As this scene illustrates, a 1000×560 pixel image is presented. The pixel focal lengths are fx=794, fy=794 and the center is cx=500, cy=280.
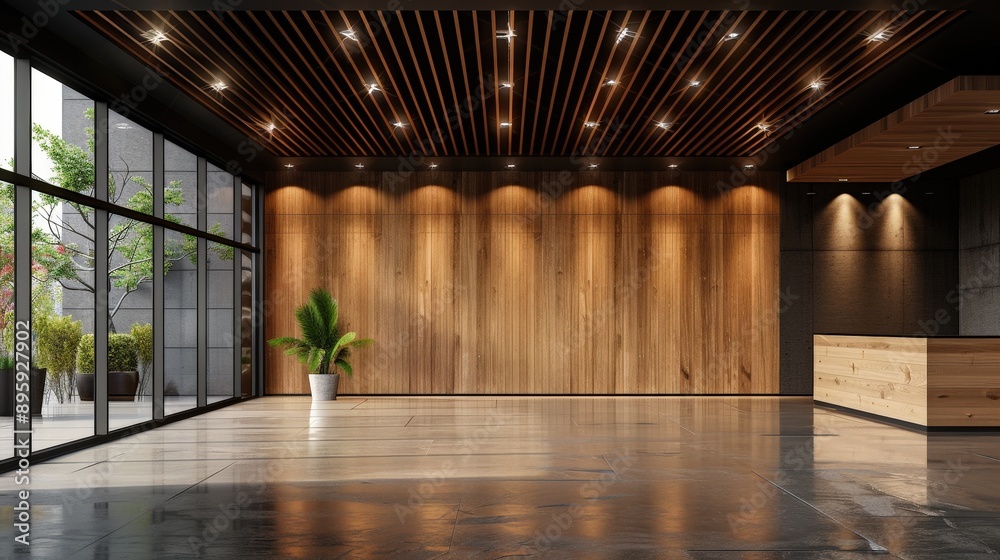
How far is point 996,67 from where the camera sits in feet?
26.7

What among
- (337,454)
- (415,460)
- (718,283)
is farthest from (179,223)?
(718,283)

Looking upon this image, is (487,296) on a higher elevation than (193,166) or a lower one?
lower

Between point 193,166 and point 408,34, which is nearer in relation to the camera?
point 408,34

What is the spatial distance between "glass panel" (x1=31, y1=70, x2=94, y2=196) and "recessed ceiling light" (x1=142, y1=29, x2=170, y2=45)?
987mm

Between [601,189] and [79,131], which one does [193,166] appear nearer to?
[79,131]

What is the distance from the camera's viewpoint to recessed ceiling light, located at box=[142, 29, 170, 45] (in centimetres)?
713

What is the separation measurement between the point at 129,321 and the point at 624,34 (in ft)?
20.3

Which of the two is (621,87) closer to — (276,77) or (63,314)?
(276,77)

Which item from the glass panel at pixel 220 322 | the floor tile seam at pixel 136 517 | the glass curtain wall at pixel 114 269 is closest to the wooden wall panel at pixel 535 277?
the glass panel at pixel 220 322

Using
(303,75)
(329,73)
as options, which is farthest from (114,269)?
(329,73)

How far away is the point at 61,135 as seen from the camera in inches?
290

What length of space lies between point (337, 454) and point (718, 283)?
26.2 feet

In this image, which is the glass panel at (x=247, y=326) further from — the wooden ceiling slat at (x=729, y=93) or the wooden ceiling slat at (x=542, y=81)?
the wooden ceiling slat at (x=729, y=93)

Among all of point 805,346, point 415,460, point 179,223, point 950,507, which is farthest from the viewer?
point 805,346
